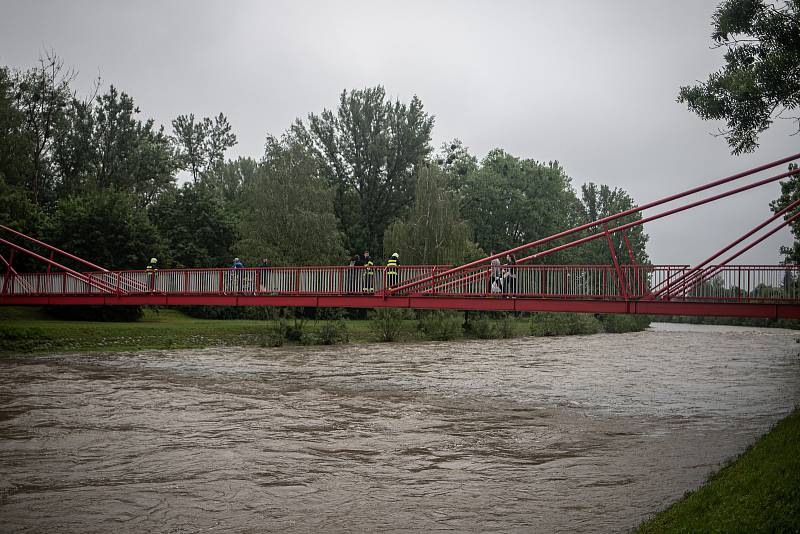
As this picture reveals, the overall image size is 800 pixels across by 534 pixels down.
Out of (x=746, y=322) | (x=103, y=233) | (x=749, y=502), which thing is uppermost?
(x=103, y=233)

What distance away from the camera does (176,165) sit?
2810 inches

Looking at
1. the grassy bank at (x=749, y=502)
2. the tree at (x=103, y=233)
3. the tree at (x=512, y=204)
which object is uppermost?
the tree at (x=512, y=204)

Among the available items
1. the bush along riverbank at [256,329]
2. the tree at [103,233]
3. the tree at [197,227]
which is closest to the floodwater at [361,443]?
the bush along riverbank at [256,329]

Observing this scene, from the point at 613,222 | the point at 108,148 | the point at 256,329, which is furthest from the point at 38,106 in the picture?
the point at 613,222

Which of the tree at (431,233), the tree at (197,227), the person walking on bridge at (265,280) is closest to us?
the person walking on bridge at (265,280)

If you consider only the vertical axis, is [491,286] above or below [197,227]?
below

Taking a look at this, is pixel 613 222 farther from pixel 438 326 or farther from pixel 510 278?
pixel 510 278

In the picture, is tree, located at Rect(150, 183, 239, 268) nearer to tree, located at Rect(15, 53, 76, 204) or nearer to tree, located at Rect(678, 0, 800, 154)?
tree, located at Rect(15, 53, 76, 204)

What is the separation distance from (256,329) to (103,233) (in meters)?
11.7

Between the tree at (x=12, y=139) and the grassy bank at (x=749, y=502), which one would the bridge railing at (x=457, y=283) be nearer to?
the grassy bank at (x=749, y=502)

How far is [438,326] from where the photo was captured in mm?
48938

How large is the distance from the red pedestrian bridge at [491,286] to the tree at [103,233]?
20.2 ft

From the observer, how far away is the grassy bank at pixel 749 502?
691 centimetres

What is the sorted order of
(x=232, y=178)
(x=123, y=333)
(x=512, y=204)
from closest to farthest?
(x=123, y=333), (x=512, y=204), (x=232, y=178)
